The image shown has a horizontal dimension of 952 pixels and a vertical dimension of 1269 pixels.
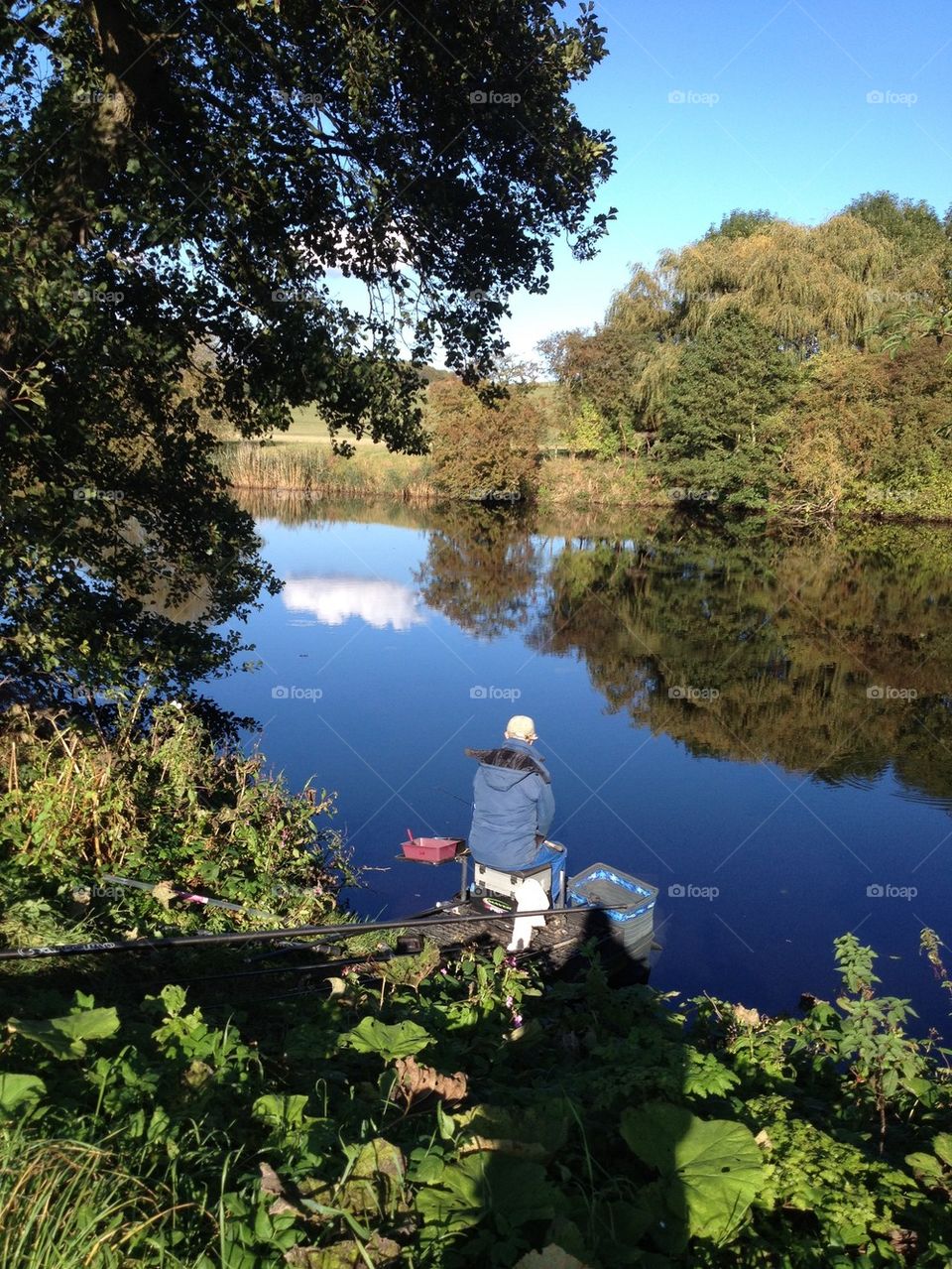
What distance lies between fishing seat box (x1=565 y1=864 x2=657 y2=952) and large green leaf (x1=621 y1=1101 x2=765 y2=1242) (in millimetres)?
4058

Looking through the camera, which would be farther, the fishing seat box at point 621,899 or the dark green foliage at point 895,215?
the dark green foliage at point 895,215

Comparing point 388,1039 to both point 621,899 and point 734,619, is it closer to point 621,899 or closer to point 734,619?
point 621,899

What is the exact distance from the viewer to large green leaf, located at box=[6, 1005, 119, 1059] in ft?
9.32

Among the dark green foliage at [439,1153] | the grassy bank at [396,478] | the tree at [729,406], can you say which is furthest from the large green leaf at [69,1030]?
the grassy bank at [396,478]

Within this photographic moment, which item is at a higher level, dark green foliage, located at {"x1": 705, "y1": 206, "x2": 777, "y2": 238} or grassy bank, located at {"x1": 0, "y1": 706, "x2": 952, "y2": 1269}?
dark green foliage, located at {"x1": 705, "y1": 206, "x2": 777, "y2": 238}

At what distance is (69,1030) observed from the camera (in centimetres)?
295

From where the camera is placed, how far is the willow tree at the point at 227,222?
6859mm

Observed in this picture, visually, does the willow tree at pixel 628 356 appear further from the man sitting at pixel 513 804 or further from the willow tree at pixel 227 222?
the man sitting at pixel 513 804

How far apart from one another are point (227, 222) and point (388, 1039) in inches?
262

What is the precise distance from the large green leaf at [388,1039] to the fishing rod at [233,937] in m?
0.81

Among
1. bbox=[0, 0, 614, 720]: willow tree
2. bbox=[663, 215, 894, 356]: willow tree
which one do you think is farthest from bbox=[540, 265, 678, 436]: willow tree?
bbox=[0, 0, 614, 720]: willow tree

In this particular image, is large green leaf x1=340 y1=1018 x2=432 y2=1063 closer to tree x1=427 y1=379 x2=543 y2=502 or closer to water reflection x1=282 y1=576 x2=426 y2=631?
water reflection x1=282 y1=576 x2=426 y2=631

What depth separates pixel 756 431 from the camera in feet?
124

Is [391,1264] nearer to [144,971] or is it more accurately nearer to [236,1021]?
[236,1021]
